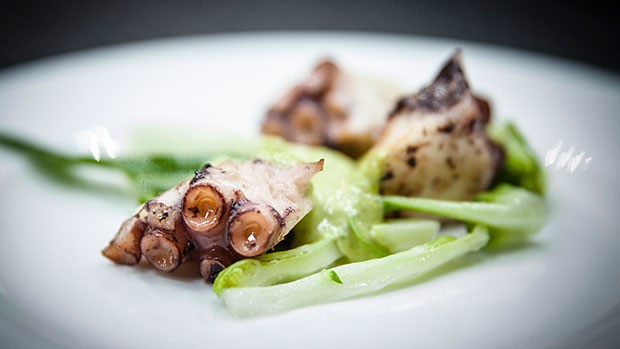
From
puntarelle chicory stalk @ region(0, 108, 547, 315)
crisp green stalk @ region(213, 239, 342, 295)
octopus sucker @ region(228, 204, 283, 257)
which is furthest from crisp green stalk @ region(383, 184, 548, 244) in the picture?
octopus sucker @ region(228, 204, 283, 257)

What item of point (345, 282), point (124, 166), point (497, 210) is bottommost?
point (345, 282)

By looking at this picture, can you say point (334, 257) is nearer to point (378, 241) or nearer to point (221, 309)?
point (378, 241)

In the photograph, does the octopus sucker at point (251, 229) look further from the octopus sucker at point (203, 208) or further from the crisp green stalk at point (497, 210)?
the crisp green stalk at point (497, 210)

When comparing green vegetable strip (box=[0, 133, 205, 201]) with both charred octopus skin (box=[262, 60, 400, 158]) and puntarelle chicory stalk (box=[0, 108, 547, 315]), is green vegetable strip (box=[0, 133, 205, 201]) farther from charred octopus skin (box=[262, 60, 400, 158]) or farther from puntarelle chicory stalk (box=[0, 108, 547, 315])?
charred octopus skin (box=[262, 60, 400, 158])

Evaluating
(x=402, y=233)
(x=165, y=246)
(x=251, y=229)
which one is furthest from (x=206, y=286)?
(x=402, y=233)

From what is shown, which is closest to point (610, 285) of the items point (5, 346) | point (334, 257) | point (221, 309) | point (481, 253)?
point (481, 253)

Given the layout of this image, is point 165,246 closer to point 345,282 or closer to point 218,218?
point 218,218
